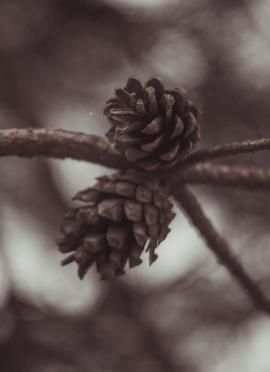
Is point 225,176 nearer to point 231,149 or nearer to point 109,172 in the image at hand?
point 231,149

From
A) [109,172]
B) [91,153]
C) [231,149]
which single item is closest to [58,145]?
[91,153]

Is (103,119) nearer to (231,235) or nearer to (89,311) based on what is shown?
(231,235)

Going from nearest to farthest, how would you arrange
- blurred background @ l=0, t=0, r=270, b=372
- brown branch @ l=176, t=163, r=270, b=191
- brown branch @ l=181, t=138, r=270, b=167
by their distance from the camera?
brown branch @ l=181, t=138, r=270, b=167, brown branch @ l=176, t=163, r=270, b=191, blurred background @ l=0, t=0, r=270, b=372

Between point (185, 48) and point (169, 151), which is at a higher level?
point (185, 48)

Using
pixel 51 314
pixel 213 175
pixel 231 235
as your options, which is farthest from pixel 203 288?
pixel 213 175

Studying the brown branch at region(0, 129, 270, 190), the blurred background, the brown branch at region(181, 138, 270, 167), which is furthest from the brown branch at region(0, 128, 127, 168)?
the blurred background

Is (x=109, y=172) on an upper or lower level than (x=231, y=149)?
upper

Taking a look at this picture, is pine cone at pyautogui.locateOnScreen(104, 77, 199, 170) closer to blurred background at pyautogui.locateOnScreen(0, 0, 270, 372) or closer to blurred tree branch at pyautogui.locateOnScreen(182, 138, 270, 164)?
blurred tree branch at pyautogui.locateOnScreen(182, 138, 270, 164)
